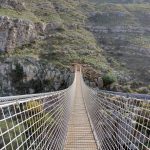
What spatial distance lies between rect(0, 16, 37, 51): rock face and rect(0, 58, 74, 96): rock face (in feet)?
15.5

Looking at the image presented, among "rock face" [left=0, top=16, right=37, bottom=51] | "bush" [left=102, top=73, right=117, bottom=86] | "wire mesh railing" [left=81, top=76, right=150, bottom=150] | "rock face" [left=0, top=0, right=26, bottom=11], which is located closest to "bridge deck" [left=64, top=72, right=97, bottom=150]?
"wire mesh railing" [left=81, top=76, right=150, bottom=150]

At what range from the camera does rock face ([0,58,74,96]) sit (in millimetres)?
41844

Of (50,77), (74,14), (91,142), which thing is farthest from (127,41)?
(91,142)

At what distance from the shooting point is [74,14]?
74125mm

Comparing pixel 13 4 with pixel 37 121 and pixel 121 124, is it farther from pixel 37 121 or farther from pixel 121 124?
pixel 37 121

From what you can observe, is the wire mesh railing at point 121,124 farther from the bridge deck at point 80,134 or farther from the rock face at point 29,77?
the rock face at point 29,77

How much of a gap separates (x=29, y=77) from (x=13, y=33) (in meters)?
8.87

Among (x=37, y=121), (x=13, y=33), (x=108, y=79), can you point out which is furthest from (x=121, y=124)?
(x=13, y=33)

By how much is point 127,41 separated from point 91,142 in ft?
170

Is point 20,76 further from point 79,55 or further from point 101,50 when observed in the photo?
point 101,50

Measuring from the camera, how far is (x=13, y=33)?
49.3m

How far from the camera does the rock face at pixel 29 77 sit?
1647 inches

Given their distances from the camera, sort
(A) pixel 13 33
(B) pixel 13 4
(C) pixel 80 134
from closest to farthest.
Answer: (C) pixel 80 134
(A) pixel 13 33
(B) pixel 13 4

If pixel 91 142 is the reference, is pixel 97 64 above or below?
above
